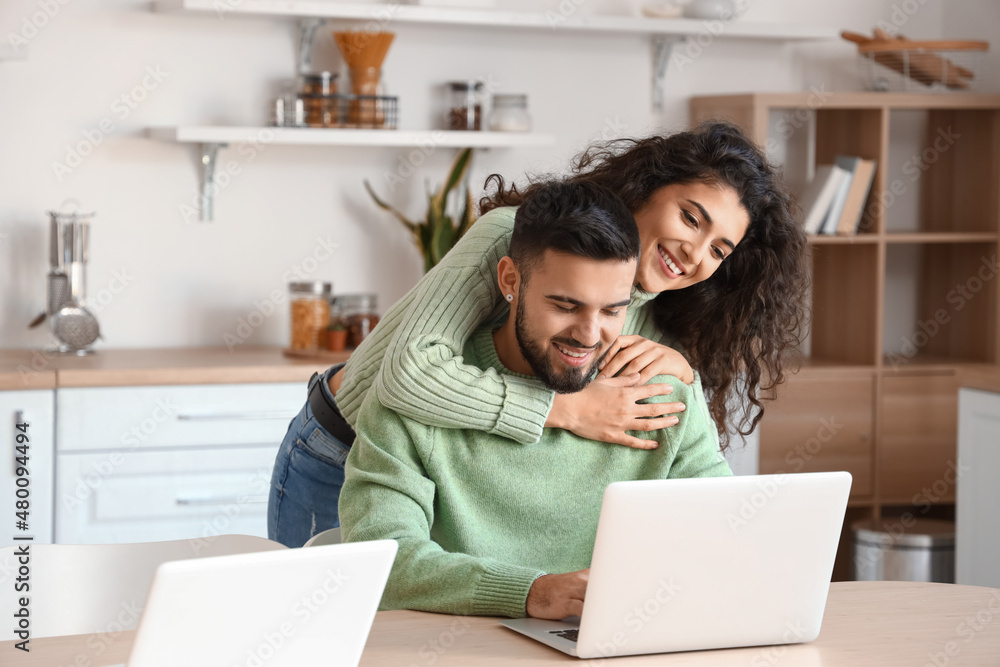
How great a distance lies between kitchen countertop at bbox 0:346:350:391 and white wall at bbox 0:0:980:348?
8.1 inches

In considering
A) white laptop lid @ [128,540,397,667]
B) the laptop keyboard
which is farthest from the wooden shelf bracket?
white laptop lid @ [128,540,397,667]

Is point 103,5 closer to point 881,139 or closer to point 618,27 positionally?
point 618,27

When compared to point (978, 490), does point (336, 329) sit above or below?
above

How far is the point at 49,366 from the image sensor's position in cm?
260

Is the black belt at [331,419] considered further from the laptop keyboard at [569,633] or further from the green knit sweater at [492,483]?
the laptop keyboard at [569,633]

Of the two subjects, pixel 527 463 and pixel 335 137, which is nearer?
pixel 527 463

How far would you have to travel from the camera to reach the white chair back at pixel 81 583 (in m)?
1.41

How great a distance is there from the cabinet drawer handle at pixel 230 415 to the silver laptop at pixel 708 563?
160 centimetres

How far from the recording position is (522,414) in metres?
1.40

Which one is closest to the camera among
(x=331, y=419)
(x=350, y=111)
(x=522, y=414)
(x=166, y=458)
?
(x=522, y=414)

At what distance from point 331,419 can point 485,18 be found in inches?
58.1

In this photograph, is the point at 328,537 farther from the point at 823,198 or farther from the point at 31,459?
the point at 823,198

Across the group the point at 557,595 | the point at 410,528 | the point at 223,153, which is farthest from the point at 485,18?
the point at 557,595

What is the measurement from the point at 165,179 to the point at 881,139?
1.95m
